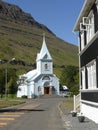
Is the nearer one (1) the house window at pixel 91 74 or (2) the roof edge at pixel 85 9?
(2) the roof edge at pixel 85 9

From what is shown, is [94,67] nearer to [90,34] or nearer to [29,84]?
[90,34]

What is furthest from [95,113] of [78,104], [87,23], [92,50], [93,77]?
[78,104]

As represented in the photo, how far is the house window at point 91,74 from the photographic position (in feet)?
78.8

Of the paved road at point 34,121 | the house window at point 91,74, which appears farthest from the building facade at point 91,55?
the paved road at point 34,121

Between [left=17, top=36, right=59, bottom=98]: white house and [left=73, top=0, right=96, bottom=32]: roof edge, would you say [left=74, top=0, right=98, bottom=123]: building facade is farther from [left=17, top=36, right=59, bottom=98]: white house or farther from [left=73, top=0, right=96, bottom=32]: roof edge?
[left=17, top=36, right=59, bottom=98]: white house

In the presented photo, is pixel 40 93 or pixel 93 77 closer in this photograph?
pixel 93 77

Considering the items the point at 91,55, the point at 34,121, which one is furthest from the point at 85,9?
the point at 34,121

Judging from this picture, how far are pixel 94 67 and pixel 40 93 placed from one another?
3377 inches

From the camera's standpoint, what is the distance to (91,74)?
25578 mm

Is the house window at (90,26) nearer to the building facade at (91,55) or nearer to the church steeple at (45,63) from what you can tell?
the building facade at (91,55)

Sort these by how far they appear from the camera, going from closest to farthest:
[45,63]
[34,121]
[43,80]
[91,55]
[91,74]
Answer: [91,55] → [91,74] → [34,121] → [45,63] → [43,80]

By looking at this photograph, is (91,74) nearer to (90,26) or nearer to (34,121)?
(90,26)

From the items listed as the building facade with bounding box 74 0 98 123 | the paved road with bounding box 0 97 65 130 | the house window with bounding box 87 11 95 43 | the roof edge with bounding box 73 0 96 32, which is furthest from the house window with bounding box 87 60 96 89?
the roof edge with bounding box 73 0 96 32

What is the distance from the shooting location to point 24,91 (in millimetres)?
113750
